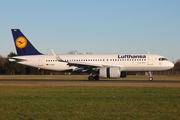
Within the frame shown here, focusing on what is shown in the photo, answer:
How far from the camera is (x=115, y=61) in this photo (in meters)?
42.1

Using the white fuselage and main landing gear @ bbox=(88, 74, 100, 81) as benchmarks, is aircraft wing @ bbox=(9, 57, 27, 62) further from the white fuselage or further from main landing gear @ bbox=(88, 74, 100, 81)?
main landing gear @ bbox=(88, 74, 100, 81)

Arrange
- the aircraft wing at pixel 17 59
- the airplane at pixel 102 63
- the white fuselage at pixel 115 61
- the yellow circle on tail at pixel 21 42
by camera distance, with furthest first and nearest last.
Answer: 1. the yellow circle on tail at pixel 21 42
2. the aircraft wing at pixel 17 59
3. the white fuselage at pixel 115 61
4. the airplane at pixel 102 63

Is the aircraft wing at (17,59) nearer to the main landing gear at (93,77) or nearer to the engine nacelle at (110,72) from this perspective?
the main landing gear at (93,77)

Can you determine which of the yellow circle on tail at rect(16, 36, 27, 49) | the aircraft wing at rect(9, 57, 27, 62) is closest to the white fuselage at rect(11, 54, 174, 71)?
the aircraft wing at rect(9, 57, 27, 62)

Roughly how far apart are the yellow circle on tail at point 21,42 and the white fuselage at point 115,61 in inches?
91.7

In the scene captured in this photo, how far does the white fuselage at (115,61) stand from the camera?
41.4 metres

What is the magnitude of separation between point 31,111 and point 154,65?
30.4 m

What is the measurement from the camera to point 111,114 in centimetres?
1208

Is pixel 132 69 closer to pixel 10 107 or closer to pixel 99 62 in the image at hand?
pixel 99 62

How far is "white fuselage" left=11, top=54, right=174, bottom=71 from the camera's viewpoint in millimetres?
41438

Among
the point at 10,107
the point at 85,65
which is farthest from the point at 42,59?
the point at 10,107

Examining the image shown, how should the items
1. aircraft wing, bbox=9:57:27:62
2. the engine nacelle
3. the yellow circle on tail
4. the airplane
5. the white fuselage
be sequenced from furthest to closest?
the yellow circle on tail
aircraft wing, bbox=9:57:27:62
the white fuselage
the airplane
the engine nacelle

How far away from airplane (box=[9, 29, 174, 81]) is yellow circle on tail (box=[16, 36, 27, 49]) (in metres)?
2.09

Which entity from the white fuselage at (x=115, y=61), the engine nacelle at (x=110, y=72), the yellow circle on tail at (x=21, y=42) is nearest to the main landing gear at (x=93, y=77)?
the white fuselage at (x=115, y=61)
